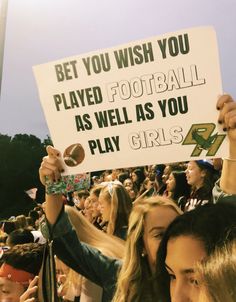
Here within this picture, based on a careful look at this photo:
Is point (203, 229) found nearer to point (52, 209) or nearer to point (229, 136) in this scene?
point (229, 136)

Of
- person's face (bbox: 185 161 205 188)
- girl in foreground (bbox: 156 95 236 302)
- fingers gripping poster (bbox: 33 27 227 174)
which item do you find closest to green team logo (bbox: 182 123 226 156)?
fingers gripping poster (bbox: 33 27 227 174)

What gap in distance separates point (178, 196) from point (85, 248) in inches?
60.1

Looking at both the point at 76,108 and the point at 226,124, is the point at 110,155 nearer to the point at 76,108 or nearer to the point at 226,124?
the point at 76,108

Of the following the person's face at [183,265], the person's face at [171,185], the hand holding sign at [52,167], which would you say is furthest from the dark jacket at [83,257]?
the person's face at [171,185]

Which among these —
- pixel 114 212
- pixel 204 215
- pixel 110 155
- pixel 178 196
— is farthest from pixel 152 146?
pixel 178 196

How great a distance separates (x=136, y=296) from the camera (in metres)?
1.90

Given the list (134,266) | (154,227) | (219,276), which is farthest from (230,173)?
(219,276)

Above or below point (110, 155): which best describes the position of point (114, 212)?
below

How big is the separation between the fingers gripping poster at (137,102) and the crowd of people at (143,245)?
0.08 meters

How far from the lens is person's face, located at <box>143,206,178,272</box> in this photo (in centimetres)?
193

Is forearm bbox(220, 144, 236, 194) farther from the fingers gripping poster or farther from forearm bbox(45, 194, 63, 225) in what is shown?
forearm bbox(45, 194, 63, 225)

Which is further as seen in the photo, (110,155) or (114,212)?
(114,212)

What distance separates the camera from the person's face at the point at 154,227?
193 centimetres

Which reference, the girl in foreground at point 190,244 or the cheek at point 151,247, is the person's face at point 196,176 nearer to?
the cheek at point 151,247
